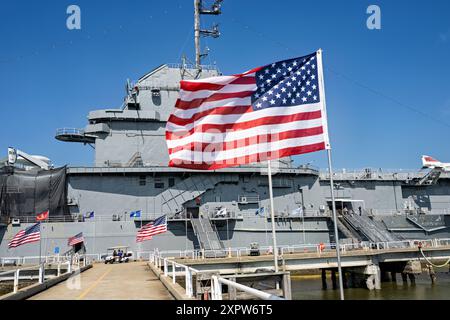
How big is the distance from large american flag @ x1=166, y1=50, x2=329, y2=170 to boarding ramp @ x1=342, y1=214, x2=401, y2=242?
97.9 feet

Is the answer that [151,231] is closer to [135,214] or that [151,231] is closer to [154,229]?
[154,229]

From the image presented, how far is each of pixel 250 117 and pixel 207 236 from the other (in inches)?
953

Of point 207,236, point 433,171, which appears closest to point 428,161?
point 433,171

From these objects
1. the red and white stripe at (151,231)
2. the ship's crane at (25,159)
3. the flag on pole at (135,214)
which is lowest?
the red and white stripe at (151,231)

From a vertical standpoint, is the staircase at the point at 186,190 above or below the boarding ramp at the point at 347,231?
above

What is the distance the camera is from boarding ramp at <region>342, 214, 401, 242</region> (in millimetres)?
36069

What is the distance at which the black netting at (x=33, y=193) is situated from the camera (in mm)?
33969

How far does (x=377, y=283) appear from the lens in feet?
94.5

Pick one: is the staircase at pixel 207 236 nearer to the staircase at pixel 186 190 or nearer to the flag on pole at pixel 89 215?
the staircase at pixel 186 190

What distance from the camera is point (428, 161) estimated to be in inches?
1756

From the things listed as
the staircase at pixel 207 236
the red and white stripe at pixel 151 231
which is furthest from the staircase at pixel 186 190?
the red and white stripe at pixel 151 231

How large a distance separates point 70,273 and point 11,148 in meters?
24.3

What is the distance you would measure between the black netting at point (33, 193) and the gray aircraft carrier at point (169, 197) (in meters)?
0.09

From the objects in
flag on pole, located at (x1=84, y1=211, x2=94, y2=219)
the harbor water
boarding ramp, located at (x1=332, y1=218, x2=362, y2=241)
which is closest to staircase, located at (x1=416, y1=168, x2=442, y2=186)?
the harbor water
